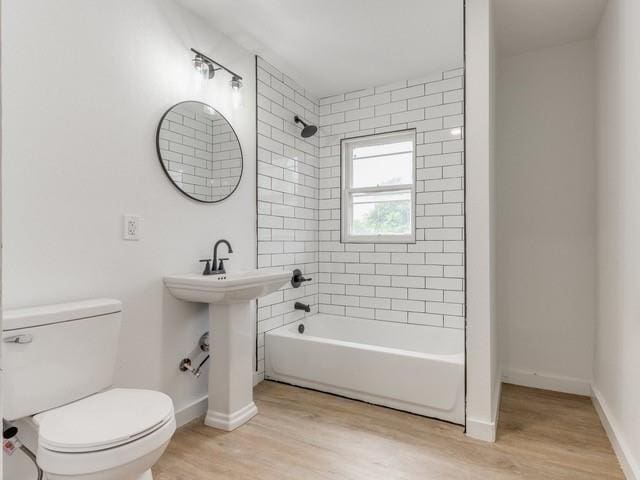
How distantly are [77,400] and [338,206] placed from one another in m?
2.58

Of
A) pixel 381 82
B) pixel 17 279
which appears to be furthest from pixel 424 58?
pixel 17 279

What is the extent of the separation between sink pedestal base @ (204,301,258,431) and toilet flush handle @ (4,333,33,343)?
3.18 feet

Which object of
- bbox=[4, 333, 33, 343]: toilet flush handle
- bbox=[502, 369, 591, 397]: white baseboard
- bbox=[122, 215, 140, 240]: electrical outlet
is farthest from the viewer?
bbox=[502, 369, 591, 397]: white baseboard

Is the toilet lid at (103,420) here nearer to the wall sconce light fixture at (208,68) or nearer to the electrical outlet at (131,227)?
the electrical outlet at (131,227)

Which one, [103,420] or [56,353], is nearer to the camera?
[103,420]

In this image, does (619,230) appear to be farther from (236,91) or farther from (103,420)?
(103,420)

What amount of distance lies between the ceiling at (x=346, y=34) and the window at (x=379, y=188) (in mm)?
573

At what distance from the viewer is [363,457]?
2.04 metres

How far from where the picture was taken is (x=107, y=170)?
6.47 feet

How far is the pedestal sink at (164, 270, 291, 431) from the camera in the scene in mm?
2240

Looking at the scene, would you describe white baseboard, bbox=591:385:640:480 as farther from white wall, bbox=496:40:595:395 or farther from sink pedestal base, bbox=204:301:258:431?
sink pedestal base, bbox=204:301:258:431

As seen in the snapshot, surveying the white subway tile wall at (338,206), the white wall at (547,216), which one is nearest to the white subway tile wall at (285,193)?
the white subway tile wall at (338,206)

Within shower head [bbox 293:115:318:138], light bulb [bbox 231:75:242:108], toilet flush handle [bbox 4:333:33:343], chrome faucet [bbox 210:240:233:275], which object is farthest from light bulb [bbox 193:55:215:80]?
toilet flush handle [bbox 4:333:33:343]

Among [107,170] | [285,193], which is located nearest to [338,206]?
[285,193]
